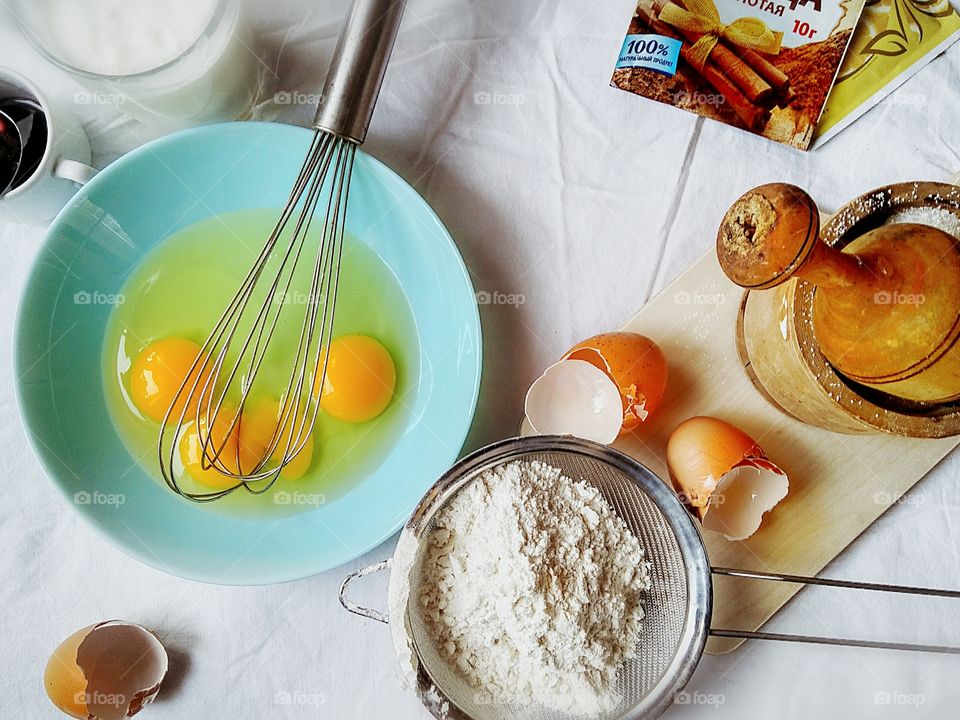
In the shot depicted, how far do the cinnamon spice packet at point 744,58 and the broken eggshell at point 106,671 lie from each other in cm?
64

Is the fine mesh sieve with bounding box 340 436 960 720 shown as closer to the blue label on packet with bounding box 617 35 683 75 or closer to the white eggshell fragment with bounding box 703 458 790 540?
the white eggshell fragment with bounding box 703 458 790 540

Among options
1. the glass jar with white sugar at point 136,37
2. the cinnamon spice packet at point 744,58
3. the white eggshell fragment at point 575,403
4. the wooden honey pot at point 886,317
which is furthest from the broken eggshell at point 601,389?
the glass jar with white sugar at point 136,37

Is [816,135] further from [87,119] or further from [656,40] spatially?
[87,119]

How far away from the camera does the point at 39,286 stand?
66cm

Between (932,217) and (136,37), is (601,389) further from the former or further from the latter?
(136,37)

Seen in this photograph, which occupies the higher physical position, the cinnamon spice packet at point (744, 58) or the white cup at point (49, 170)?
the cinnamon spice packet at point (744, 58)

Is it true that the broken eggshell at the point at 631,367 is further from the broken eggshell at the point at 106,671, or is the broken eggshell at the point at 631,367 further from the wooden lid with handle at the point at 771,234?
the broken eggshell at the point at 106,671

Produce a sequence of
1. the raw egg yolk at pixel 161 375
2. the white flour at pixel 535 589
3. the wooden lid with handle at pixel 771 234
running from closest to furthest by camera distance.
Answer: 1. the wooden lid with handle at pixel 771 234
2. the white flour at pixel 535 589
3. the raw egg yolk at pixel 161 375

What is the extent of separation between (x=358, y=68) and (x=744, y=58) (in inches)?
13.4

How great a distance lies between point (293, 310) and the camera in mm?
699

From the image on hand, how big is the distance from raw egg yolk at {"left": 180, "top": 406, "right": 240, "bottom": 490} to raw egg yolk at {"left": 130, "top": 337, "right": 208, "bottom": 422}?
0.03m

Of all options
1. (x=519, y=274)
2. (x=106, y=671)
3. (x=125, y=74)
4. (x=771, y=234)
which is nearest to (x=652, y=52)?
(x=519, y=274)

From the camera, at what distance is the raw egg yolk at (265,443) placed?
2.24 ft

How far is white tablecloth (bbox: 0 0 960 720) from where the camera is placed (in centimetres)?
71
